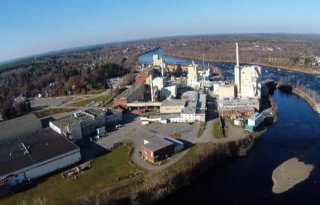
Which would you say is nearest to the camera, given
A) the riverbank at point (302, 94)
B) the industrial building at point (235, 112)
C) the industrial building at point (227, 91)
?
the industrial building at point (235, 112)

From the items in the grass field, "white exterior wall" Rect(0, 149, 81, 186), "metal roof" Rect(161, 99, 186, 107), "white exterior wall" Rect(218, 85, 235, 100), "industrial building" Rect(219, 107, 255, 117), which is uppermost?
"white exterior wall" Rect(218, 85, 235, 100)

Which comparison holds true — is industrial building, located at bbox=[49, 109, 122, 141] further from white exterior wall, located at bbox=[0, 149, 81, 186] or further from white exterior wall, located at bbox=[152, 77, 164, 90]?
white exterior wall, located at bbox=[152, 77, 164, 90]

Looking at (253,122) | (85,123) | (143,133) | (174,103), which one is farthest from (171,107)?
(85,123)

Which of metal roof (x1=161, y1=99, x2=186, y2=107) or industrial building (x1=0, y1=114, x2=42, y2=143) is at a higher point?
metal roof (x1=161, y1=99, x2=186, y2=107)

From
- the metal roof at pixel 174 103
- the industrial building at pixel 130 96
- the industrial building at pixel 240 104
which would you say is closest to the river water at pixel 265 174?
the industrial building at pixel 240 104

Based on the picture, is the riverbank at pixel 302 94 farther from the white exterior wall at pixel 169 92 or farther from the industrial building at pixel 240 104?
the white exterior wall at pixel 169 92

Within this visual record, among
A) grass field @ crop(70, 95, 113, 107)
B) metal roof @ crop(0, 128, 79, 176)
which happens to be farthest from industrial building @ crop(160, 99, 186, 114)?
metal roof @ crop(0, 128, 79, 176)

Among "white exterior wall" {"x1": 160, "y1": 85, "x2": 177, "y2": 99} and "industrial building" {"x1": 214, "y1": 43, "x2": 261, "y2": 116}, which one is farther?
"white exterior wall" {"x1": 160, "y1": 85, "x2": 177, "y2": 99}
